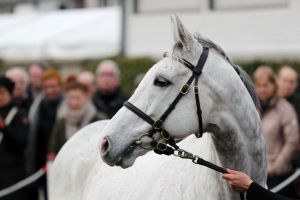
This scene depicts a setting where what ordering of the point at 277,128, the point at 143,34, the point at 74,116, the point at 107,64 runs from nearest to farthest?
1. the point at 277,128
2. the point at 74,116
3. the point at 107,64
4. the point at 143,34

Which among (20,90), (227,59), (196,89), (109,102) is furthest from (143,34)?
(196,89)

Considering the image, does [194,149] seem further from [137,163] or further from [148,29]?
[148,29]

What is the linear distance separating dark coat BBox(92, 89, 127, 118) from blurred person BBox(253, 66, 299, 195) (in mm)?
1755

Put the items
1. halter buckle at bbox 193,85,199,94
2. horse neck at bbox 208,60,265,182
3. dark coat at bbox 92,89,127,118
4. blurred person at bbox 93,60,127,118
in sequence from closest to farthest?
halter buckle at bbox 193,85,199,94 → horse neck at bbox 208,60,265,182 → dark coat at bbox 92,89,127,118 → blurred person at bbox 93,60,127,118

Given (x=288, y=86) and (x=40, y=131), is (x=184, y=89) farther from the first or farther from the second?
(x=40, y=131)

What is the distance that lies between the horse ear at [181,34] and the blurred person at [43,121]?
5.66 metres

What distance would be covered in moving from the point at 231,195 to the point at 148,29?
37.5ft

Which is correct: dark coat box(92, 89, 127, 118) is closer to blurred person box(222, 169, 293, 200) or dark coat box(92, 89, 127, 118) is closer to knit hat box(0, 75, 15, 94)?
knit hat box(0, 75, 15, 94)

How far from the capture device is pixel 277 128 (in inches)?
332

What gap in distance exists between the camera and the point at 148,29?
16344mm

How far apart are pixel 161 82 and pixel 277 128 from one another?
3777 mm

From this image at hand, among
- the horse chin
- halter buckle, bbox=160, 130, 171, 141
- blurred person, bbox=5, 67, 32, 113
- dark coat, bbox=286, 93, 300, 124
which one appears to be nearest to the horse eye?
halter buckle, bbox=160, 130, 171, 141

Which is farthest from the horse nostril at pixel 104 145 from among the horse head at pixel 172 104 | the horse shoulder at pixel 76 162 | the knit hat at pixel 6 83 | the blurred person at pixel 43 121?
the blurred person at pixel 43 121

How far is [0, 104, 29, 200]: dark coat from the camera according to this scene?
9.26m
